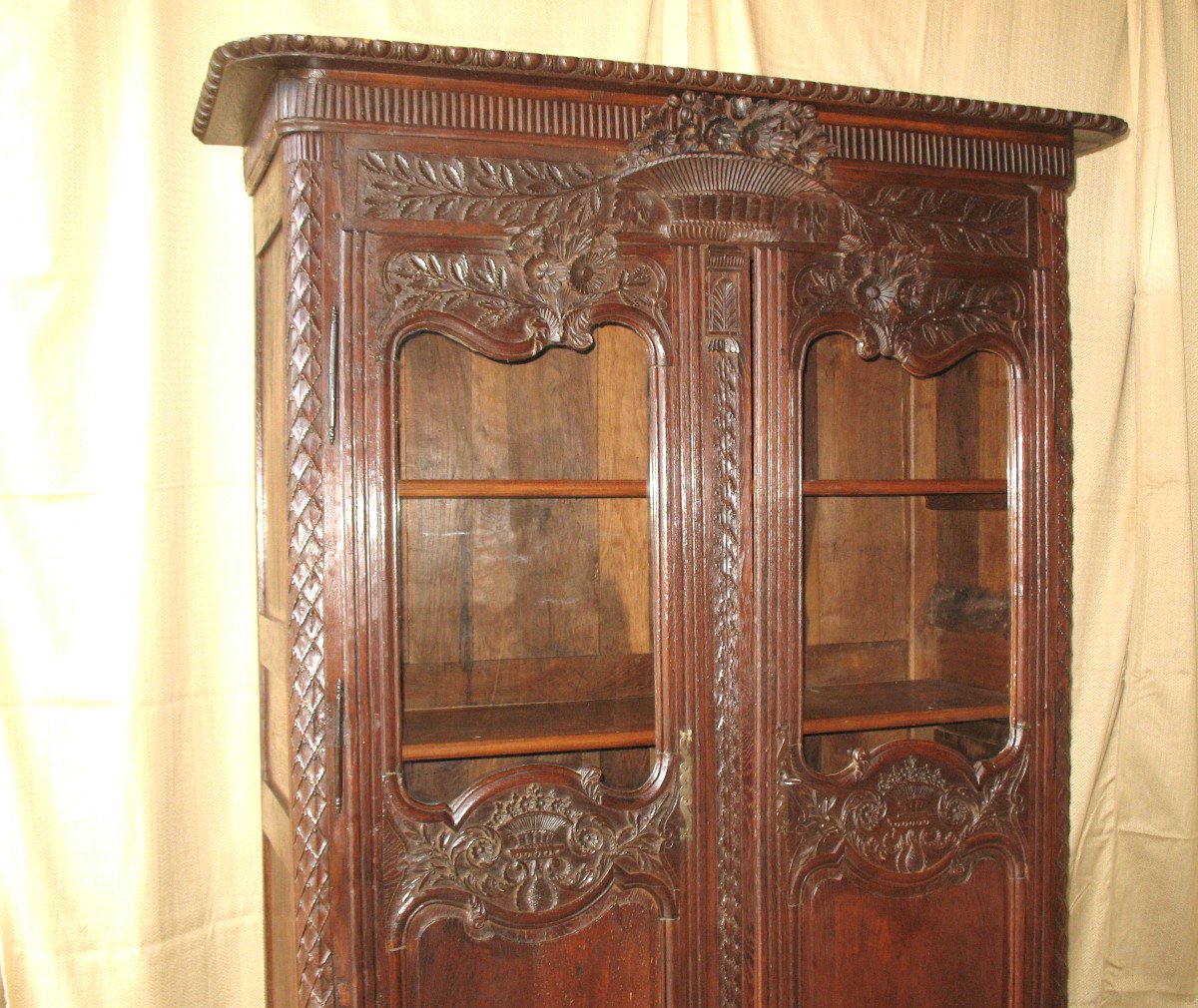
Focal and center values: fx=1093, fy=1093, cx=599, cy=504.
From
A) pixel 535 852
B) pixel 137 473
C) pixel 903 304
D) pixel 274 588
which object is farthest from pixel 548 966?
pixel 903 304

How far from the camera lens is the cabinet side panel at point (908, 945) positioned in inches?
73.0

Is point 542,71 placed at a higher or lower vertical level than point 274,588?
higher

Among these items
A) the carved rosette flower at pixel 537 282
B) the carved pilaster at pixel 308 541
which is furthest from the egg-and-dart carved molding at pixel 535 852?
the carved rosette flower at pixel 537 282

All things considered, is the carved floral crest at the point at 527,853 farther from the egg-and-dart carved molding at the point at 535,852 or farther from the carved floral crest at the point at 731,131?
the carved floral crest at the point at 731,131

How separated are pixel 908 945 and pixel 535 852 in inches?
28.5

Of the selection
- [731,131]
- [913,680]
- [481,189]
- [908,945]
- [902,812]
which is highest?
[731,131]

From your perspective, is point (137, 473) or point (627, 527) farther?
point (627, 527)

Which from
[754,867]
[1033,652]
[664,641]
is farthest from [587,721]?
[1033,652]

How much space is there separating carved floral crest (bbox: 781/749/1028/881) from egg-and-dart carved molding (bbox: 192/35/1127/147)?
3.62 feet

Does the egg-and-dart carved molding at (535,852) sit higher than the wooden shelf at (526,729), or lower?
lower

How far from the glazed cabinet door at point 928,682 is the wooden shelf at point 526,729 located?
0.25 m

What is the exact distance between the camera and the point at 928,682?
2.28m

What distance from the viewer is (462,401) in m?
2.08

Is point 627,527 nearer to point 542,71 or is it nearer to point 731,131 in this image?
point 731,131
